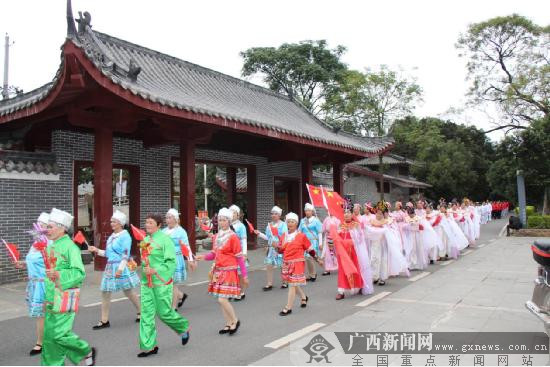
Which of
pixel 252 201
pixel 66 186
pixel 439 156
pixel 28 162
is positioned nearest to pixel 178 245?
pixel 28 162

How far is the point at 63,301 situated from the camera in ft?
12.8

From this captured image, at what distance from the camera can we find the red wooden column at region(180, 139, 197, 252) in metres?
10.4

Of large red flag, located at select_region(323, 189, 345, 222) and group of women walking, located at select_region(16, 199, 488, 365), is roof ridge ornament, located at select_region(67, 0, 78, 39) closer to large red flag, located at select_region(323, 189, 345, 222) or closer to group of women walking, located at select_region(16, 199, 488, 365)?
group of women walking, located at select_region(16, 199, 488, 365)

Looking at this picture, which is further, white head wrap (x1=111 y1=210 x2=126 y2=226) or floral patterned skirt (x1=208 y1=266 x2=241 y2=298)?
white head wrap (x1=111 y1=210 x2=126 y2=226)

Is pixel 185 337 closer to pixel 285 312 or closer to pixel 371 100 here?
pixel 285 312

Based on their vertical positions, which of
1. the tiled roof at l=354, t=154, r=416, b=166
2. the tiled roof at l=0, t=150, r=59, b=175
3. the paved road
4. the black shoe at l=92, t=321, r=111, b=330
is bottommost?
the paved road

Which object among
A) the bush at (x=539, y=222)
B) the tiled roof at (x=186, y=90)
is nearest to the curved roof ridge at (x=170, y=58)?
the tiled roof at (x=186, y=90)

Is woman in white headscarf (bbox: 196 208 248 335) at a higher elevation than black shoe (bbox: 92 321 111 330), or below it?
higher

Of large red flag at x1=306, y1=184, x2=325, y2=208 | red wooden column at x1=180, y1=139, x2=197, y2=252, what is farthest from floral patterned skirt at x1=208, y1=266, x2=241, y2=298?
red wooden column at x1=180, y1=139, x2=197, y2=252

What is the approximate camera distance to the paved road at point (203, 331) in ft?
15.4

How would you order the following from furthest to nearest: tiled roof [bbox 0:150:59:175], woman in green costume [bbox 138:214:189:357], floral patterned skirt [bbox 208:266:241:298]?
tiled roof [bbox 0:150:59:175] < floral patterned skirt [bbox 208:266:241:298] < woman in green costume [bbox 138:214:189:357]

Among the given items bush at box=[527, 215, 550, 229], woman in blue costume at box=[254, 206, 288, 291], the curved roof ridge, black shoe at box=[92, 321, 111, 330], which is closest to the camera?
black shoe at box=[92, 321, 111, 330]

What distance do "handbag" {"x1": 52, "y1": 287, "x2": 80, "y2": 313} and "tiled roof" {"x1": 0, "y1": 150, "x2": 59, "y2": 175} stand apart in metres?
6.05

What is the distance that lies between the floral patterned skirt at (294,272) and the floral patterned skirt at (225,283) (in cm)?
118
